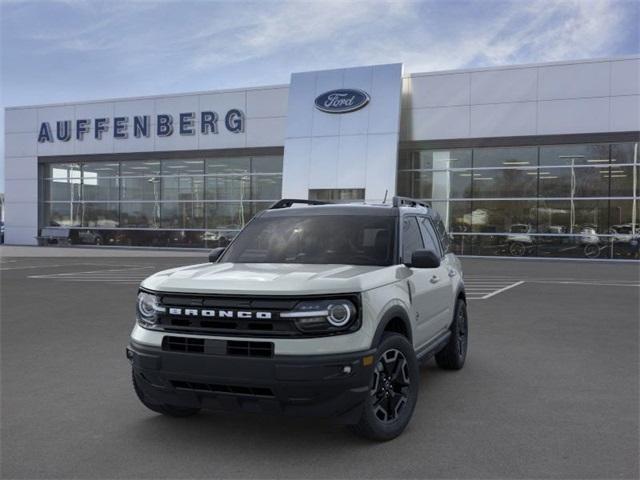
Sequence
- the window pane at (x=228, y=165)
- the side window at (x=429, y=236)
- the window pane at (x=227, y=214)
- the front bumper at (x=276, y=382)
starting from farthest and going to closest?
1. the window pane at (x=227, y=214)
2. the window pane at (x=228, y=165)
3. the side window at (x=429, y=236)
4. the front bumper at (x=276, y=382)

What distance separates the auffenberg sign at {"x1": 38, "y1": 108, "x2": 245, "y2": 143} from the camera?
32125mm

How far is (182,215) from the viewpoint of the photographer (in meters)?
34.3

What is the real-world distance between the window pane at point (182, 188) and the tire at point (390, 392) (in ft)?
98.4

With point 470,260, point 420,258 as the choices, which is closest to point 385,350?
point 420,258

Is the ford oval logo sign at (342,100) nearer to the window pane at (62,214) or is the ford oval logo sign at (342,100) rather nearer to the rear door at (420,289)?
the window pane at (62,214)

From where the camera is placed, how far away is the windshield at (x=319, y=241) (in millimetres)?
5301

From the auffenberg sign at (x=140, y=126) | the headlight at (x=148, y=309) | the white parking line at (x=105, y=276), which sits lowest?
the white parking line at (x=105, y=276)

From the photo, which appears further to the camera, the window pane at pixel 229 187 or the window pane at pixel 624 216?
the window pane at pixel 229 187

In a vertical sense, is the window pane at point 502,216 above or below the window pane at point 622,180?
below

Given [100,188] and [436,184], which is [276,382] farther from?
[100,188]

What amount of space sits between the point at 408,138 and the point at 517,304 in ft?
55.1

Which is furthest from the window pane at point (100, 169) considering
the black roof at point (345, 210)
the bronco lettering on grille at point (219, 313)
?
the bronco lettering on grille at point (219, 313)

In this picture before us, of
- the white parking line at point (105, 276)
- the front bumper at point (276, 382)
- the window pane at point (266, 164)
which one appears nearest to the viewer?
the front bumper at point (276, 382)

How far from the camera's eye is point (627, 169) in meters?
25.8
